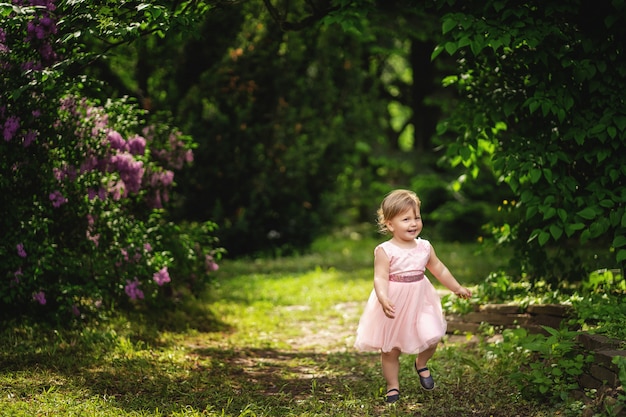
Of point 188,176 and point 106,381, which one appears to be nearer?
point 106,381

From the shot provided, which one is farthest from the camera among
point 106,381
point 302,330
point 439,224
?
point 439,224

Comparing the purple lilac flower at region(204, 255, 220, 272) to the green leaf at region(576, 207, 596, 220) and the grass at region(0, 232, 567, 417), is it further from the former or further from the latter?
the green leaf at region(576, 207, 596, 220)

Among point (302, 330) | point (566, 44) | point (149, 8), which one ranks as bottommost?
point (302, 330)

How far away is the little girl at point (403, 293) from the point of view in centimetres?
489

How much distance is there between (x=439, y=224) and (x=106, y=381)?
39.1 ft

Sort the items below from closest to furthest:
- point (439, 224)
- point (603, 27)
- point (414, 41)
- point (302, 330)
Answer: point (603, 27)
point (302, 330)
point (439, 224)
point (414, 41)

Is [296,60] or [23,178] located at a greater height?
[296,60]

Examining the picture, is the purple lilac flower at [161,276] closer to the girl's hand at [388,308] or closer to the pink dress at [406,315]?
the pink dress at [406,315]

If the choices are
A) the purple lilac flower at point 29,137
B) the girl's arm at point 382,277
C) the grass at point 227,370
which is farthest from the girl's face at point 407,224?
the purple lilac flower at point 29,137

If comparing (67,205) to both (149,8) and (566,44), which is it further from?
(566,44)

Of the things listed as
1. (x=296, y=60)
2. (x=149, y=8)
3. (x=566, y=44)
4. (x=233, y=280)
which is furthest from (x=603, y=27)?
(x=296, y=60)

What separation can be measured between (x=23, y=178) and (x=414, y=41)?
1355 cm

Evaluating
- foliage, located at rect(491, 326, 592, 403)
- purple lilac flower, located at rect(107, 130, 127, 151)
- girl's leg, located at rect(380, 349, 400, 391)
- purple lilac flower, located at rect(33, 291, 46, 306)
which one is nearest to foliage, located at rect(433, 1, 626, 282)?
foliage, located at rect(491, 326, 592, 403)

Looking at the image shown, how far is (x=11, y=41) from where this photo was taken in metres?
5.89
